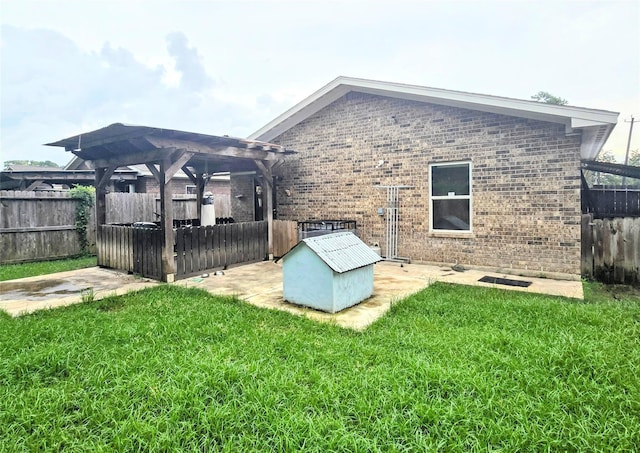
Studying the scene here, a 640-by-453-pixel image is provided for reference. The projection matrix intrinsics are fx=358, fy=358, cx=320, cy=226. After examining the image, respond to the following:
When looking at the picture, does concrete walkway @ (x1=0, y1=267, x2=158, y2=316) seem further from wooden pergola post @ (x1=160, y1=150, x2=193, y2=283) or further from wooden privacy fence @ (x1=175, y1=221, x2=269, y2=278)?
wooden privacy fence @ (x1=175, y1=221, x2=269, y2=278)

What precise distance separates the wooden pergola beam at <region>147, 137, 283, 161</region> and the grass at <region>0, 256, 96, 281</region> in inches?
158

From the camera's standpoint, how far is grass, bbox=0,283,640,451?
213cm

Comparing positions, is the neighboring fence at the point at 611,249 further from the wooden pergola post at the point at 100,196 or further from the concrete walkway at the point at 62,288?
the wooden pergola post at the point at 100,196

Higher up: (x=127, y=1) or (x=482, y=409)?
(x=127, y=1)

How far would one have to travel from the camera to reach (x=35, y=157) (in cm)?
4478

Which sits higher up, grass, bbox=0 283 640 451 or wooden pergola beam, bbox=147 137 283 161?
wooden pergola beam, bbox=147 137 283 161

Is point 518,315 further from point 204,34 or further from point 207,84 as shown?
point 207,84

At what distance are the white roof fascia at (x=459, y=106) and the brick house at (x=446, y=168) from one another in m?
0.02

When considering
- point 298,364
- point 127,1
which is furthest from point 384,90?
point 127,1

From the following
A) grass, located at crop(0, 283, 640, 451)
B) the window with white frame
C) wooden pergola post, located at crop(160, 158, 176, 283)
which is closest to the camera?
grass, located at crop(0, 283, 640, 451)

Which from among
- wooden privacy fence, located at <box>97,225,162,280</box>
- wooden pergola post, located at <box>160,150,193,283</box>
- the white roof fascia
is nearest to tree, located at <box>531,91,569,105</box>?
the white roof fascia

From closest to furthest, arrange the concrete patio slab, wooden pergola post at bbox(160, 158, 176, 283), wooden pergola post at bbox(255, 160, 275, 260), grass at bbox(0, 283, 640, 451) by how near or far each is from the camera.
→ grass at bbox(0, 283, 640, 451)
the concrete patio slab
wooden pergola post at bbox(160, 158, 176, 283)
wooden pergola post at bbox(255, 160, 275, 260)

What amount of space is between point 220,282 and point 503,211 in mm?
5648

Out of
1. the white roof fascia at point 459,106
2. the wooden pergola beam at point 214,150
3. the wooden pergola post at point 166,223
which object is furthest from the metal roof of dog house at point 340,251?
the white roof fascia at point 459,106
